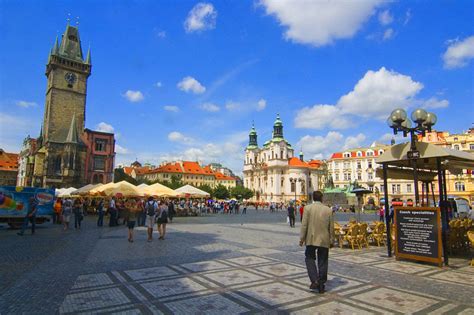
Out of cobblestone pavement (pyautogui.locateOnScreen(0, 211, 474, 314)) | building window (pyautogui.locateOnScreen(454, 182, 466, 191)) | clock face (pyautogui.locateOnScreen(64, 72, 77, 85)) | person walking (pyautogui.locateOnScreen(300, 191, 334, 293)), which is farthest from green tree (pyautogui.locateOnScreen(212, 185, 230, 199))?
person walking (pyautogui.locateOnScreen(300, 191, 334, 293))

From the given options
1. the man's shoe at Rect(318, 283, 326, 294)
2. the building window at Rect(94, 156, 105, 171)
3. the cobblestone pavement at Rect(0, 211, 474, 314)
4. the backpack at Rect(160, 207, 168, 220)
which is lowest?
the cobblestone pavement at Rect(0, 211, 474, 314)

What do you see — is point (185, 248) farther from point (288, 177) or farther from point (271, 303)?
point (288, 177)

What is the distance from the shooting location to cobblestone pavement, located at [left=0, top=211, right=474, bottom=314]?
5.14 meters

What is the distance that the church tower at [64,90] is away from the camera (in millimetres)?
66312


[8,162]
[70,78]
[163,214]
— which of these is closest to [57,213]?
[163,214]

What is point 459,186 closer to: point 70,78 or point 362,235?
point 362,235

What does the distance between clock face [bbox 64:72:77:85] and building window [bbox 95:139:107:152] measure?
13783 mm

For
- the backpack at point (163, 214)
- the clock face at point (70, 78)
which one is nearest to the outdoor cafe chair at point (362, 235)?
the backpack at point (163, 214)

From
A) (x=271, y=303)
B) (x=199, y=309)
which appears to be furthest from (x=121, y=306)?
(x=271, y=303)

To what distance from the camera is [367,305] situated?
5.23m

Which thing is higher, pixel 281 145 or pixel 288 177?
pixel 281 145

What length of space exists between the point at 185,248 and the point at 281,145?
3583 inches

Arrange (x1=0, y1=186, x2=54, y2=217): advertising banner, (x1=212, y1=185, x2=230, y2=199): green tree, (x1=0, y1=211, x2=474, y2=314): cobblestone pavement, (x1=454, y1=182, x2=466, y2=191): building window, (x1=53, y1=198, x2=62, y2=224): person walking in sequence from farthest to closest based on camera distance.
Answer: (x1=212, y1=185, x2=230, y2=199): green tree, (x1=454, y1=182, x2=466, y2=191): building window, (x1=53, y1=198, x2=62, y2=224): person walking, (x1=0, y1=186, x2=54, y2=217): advertising banner, (x1=0, y1=211, x2=474, y2=314): cobblestone pavement

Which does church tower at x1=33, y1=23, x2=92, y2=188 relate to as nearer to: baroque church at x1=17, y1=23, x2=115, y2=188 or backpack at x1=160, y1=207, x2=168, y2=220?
baroque church at x1=17, y1=23, x2=115, y2=188
